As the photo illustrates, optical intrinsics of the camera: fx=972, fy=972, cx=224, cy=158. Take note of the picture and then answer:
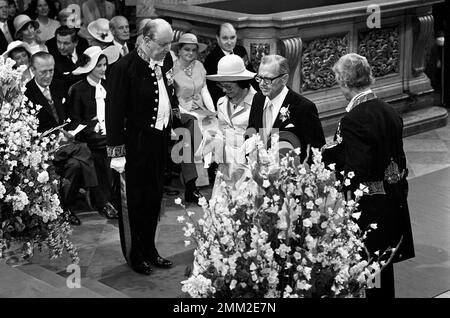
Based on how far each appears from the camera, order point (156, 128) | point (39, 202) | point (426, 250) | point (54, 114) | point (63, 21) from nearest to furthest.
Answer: point (39, 202) < point (156, 128) < point (426, 250) < point (54, 114) < point (63, 21)

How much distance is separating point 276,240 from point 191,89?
513 cm

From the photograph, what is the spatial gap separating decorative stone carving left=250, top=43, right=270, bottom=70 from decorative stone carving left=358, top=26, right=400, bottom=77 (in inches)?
66.3

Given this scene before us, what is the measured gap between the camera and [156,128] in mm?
7281

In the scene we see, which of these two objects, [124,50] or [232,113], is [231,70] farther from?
[124,50]

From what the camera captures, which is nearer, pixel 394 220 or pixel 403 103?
pixel 394 220

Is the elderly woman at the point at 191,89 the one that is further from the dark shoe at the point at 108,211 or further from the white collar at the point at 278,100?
the white collar at the point at 278,100

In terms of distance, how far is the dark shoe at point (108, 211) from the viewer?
877 centimetres

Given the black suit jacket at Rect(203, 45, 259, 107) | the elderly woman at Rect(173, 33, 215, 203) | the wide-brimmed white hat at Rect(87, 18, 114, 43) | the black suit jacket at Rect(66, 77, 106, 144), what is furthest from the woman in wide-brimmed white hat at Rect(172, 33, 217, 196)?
the wide-brimmed white hat at Rect(87, 18, 114, 43)

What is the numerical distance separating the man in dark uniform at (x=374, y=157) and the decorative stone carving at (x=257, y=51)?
12.8 ft

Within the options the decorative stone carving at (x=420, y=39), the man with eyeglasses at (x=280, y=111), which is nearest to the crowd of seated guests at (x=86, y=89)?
the man with eyeglasses at (x=280, y=111)

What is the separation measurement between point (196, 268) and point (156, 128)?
2804mm
